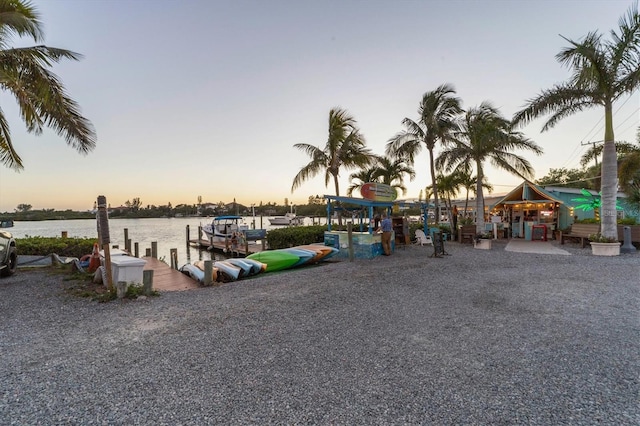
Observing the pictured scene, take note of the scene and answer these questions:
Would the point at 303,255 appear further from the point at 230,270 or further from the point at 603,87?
the point at 603,87

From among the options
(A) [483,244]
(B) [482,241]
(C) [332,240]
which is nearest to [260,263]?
(C) [332,240]

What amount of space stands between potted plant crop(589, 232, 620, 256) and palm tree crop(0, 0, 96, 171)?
57.7 ft

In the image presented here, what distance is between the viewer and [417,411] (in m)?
2.50

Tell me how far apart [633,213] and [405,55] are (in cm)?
1667

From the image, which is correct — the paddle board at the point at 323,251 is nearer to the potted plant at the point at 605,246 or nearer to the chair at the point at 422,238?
the chair at the point at 422,238

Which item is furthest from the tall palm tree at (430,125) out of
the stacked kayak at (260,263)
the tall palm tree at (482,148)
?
the stacked kayak at (260,263)

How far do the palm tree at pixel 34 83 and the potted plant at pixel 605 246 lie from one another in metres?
17.6

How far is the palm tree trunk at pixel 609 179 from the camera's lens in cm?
1118

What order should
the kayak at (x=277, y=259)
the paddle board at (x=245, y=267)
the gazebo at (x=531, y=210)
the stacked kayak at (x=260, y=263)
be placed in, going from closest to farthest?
the stacked kayak at (x=260, y=263) < the paddle board at (x=245, y=267) < the kayak at (x=277, y=259) < the gazebo at (x=531, y=210)

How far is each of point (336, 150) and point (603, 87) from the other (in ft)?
37.9

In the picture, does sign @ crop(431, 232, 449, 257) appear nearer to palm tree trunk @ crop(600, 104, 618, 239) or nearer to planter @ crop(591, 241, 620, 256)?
planter @ crop(591, 241, 620, 256)

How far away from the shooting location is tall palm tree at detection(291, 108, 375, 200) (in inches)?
698

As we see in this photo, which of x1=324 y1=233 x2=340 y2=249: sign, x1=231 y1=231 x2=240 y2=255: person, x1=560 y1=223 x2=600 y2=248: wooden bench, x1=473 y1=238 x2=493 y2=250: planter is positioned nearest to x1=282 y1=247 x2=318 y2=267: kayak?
x1=324 y1=233 x2=340 y2=249: sign

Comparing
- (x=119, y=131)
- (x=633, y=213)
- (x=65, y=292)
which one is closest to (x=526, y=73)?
(x=633, y=213)
